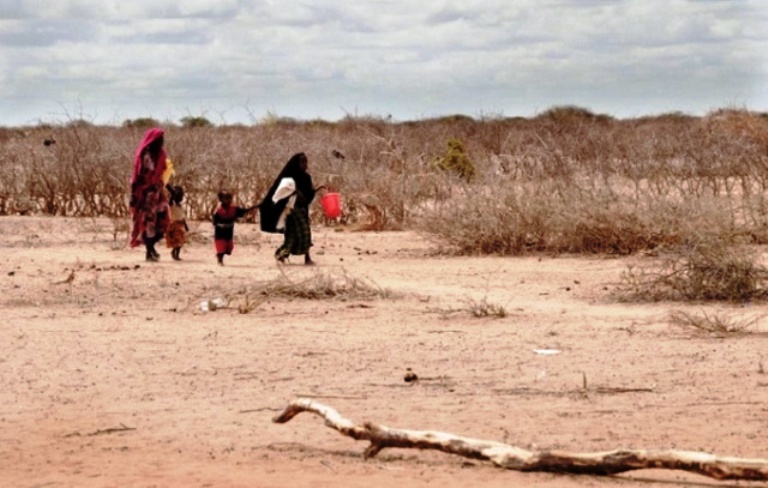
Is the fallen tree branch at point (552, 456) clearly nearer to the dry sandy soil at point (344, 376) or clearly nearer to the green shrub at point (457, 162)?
the dry sandy soil at point (344, 376)

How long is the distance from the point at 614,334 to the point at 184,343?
126 inches

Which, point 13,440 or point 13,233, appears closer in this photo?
point 13,440

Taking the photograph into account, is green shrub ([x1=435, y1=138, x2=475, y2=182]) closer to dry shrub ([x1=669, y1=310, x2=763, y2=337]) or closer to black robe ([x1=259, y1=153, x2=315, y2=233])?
black robe ([x1=259, y1=153, x2=315, y2=233])

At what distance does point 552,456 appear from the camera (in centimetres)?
751

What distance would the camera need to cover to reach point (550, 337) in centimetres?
1231

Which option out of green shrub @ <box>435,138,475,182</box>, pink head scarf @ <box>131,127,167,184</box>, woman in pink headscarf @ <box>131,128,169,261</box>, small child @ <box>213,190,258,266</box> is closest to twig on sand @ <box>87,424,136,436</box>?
small child @ <box>213,190,258,266</box>

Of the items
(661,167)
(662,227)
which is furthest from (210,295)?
(661,167)

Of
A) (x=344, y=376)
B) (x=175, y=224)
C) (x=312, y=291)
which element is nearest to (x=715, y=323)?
(x=344, y=376)

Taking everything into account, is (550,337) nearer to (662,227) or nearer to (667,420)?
A: (667,420)

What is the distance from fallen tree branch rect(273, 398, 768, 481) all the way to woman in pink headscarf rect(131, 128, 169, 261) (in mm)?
9756

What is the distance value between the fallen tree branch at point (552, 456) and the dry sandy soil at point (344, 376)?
10cm

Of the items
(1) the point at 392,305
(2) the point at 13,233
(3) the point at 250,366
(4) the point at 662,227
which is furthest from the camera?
(2) the point at 13,233

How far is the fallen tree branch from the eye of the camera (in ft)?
23.2

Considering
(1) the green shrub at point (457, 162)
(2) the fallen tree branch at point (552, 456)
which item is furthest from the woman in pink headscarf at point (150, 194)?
(2) the fallen tree branch at point (552, 456)
